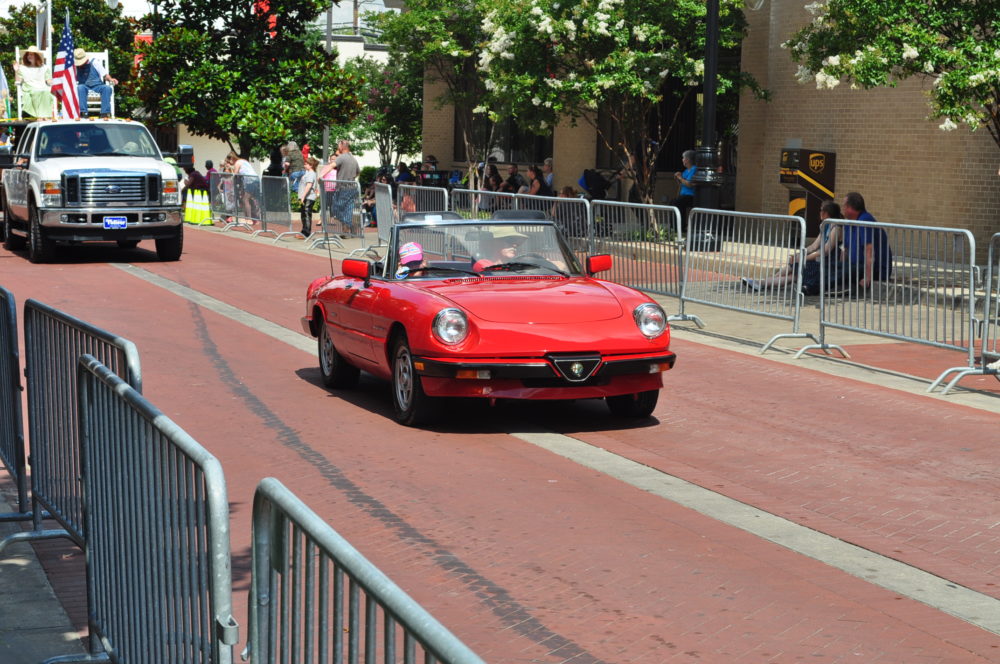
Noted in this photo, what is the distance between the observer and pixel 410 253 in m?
9.96

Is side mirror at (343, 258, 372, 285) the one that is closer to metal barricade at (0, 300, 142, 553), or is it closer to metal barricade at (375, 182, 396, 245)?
metal barricade at (0, 300, 142, 553)

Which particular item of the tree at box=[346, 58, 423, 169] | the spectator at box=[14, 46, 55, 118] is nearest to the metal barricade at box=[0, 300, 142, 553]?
the spectator at box=[14, 46, 55, 118]

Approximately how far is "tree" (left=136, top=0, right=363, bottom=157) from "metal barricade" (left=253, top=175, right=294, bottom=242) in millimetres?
6275

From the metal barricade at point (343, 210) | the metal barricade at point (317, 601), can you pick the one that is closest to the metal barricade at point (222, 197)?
the metal barricade at point (343, 210)

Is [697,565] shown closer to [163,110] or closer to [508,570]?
[508,570]

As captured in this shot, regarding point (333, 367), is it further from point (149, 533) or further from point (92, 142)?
point (92, 142)

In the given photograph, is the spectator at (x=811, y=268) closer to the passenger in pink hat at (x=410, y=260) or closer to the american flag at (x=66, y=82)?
the passenger in pink hat at (x=410, y=260)

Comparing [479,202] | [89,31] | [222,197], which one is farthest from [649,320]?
[89,31]

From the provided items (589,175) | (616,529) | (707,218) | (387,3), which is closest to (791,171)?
(589,175)

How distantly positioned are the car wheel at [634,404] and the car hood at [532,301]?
71cm

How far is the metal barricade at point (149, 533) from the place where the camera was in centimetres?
336

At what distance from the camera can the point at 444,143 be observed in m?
42.3

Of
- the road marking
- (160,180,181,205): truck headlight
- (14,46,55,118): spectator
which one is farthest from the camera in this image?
(14,46,55,118): spectator

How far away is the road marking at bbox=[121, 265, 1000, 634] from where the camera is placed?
5747 mm
